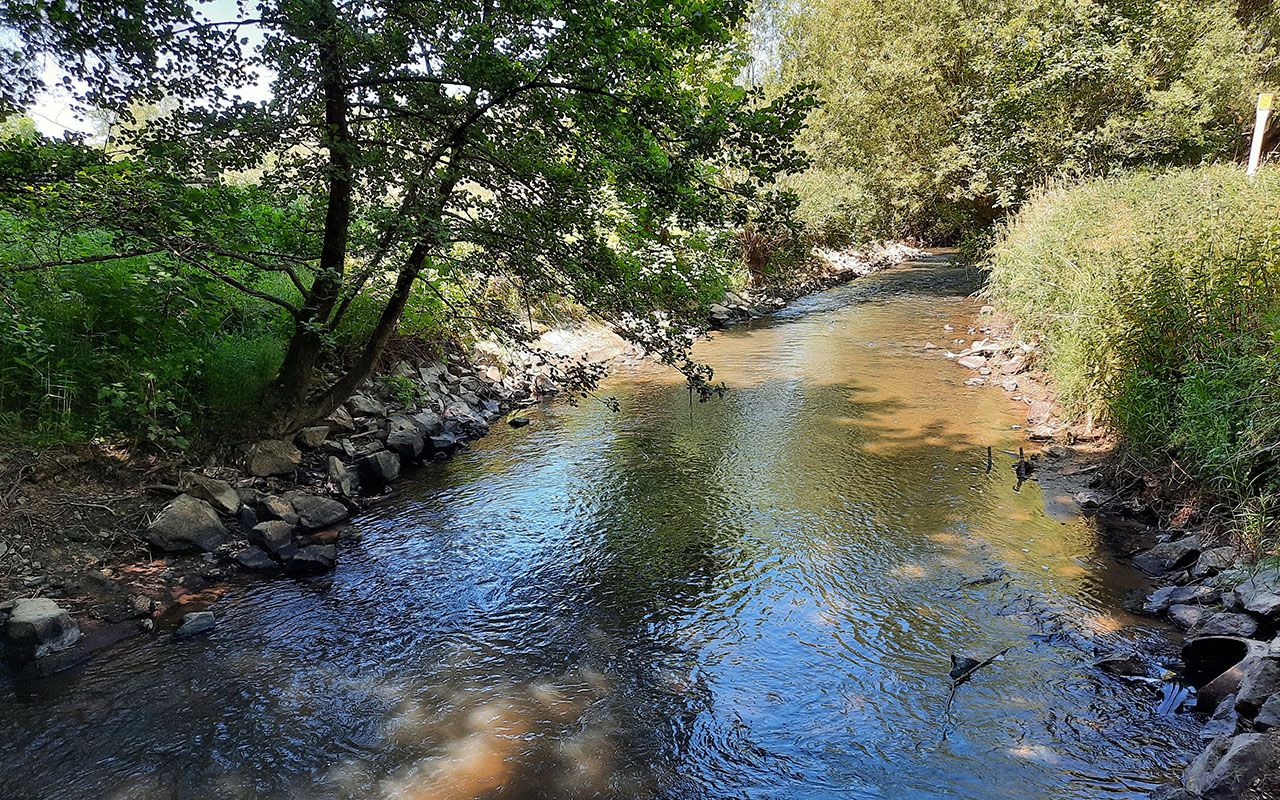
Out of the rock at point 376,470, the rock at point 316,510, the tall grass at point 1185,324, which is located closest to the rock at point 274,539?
the rock at point 316,510

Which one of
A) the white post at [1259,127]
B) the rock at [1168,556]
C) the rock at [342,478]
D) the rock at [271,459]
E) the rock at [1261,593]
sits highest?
the white post at [1259,127]

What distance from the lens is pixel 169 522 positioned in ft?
19.9

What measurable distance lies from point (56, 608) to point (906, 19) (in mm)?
29003

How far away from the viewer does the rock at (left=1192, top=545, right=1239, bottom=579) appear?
532 cm

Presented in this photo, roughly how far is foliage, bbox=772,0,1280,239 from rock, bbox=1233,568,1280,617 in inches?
465

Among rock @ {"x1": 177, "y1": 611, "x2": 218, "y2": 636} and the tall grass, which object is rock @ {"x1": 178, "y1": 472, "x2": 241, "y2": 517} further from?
the tall grass

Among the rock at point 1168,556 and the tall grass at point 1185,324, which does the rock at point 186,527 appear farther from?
the tall grass at point 1185,324

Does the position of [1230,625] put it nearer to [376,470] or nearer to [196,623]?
[196,623]

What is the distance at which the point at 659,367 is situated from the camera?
47.1 feet

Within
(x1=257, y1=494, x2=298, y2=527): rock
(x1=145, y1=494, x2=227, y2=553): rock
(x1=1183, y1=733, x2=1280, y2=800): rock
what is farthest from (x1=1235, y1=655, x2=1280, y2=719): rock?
(x1=145, y1=494, x2=227, y2=553): rock

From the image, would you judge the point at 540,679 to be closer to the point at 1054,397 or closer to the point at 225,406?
the point at 225,406

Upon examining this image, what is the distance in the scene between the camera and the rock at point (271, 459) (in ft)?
23.9

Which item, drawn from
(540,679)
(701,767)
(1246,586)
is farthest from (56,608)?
(1246,586)

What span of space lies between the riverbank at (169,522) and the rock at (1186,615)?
5.48 meters
